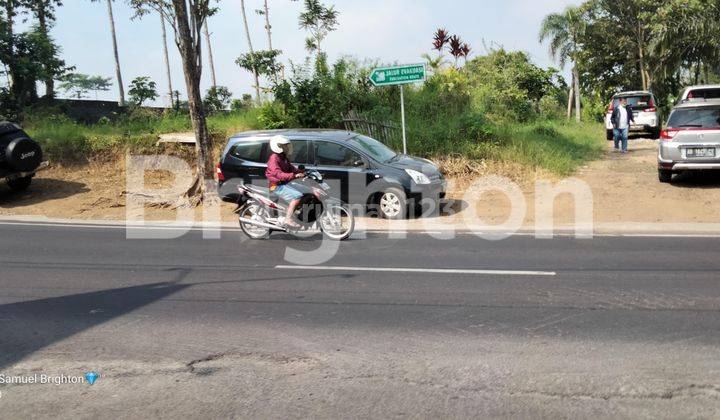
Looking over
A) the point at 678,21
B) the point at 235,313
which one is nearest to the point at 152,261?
the point at 235,313

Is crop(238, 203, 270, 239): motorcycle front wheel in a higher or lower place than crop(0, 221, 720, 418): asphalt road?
higher

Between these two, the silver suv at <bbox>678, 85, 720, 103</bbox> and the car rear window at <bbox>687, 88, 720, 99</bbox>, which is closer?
the silver suv at <bbox>678, 85, 720, 103</bbox>

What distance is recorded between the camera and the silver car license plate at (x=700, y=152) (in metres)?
13.8

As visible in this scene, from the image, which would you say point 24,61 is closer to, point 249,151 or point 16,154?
point 16,154

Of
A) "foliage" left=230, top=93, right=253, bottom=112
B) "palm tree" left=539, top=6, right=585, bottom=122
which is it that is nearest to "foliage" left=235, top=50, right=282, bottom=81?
"foliage" left=230, top=93, right=253, bottom=112

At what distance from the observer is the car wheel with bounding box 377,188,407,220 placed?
504 inches

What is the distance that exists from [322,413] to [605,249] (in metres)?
6.60

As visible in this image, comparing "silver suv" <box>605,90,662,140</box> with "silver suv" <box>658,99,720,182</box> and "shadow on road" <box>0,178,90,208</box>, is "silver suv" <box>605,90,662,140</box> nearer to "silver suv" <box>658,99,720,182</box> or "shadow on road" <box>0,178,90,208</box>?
"silver suv" <box>658,99,720,182</box>

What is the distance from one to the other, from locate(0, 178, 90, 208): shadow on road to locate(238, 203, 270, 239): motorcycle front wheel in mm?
7783

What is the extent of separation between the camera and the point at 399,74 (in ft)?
47.7

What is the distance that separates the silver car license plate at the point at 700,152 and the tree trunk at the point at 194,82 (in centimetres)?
1073

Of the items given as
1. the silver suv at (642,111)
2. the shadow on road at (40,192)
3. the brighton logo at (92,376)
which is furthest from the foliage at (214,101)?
the brighton logo at (92,376)

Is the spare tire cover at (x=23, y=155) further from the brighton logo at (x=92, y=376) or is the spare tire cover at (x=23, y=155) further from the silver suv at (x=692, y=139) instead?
the silver suv at (x=692, y=139)

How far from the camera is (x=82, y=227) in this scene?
43.2ft
